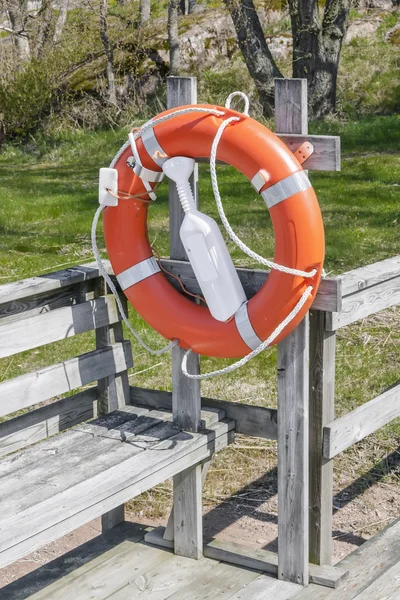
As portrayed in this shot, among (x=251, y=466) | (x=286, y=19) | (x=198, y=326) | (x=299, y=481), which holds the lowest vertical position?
(x=251, y=466)

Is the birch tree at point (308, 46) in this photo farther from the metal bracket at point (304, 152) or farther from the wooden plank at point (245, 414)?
the metal bracket at point (304, 152)

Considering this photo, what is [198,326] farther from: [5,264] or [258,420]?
[5,264]

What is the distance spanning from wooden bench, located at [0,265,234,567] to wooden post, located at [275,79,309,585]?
11.9 inches

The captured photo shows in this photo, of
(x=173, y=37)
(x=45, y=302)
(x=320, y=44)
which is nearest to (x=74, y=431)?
(x=45, y=302)

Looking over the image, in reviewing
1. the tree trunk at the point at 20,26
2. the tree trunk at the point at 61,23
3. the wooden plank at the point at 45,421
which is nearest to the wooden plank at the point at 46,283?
the wooden plank at the point at 45,421

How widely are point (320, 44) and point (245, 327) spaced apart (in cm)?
974

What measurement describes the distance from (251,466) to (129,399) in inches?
40.6

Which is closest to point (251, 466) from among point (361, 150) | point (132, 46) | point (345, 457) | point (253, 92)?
point (345, 457)

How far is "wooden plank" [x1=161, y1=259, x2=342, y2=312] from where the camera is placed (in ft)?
9.14

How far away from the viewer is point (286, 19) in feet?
49.6

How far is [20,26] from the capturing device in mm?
14930

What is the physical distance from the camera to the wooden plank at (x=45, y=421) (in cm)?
313

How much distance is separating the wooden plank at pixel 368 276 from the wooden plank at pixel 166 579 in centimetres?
104

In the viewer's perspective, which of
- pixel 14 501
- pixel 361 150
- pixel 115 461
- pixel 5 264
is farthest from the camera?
pixel 361 150
